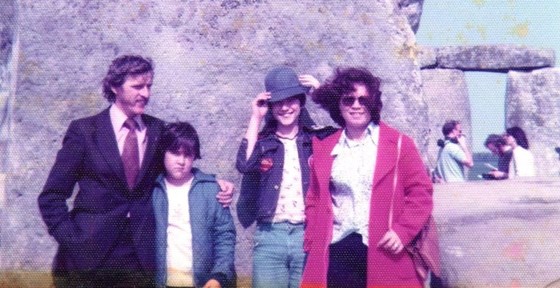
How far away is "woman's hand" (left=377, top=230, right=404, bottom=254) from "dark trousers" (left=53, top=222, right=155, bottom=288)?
978 millimetres

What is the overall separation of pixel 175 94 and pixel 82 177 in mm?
1051

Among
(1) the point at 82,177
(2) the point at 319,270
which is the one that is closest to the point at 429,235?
(2) the point at 319,270

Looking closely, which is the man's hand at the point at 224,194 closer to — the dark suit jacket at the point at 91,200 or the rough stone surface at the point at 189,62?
the dark suit jacket at the point at 91,200

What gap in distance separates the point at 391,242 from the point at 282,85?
92 centimetres

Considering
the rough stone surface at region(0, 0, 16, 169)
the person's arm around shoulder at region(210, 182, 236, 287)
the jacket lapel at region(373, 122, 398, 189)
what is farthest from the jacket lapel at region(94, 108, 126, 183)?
the rough stone surface at region(0, 0, 16, 169)

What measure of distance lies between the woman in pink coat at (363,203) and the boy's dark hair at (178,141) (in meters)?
0.54

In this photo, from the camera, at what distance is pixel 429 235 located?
3102 mm

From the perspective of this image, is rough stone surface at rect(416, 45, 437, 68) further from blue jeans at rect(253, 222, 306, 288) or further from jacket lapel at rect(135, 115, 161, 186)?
jacket lapel at rect(135, 115, 161, 186)

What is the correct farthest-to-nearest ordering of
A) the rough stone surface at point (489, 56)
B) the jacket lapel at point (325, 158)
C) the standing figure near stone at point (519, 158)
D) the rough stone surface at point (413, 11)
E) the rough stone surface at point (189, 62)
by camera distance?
the rough stone surface at point (413, 11)
the rough stone surface at point (489, 56)
the standing figure near stone at point (519, 158)
the rough stone surface at point (189, 62)
the jacket lapel at point (325, 158)

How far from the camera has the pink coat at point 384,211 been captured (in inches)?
118

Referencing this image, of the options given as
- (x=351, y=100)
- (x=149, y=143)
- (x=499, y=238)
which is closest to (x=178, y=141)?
(x=149, y=143)

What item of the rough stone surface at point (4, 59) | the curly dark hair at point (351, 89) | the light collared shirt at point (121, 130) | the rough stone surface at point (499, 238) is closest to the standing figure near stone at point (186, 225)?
the light collared shirt at point (121, 130)

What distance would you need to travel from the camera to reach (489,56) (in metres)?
11.6

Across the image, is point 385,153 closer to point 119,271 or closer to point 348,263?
point 348,263
